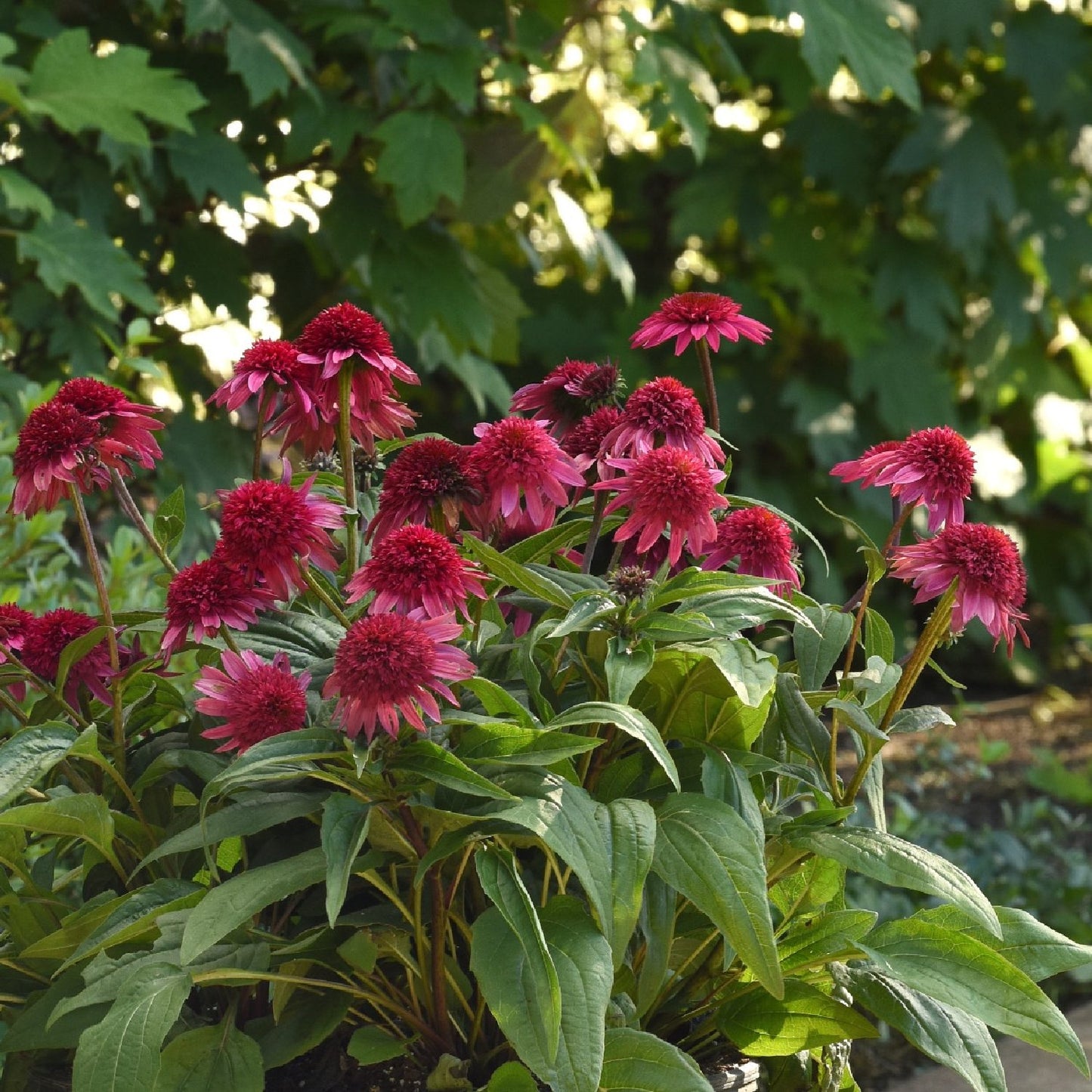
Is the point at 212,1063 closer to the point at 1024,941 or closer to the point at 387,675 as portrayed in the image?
the point at 387,675

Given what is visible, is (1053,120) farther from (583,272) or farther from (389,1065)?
(389,1065)

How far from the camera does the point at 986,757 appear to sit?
271 centimetres

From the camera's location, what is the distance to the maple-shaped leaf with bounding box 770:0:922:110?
2285 millimetres

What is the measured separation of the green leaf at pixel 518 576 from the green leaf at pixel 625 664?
52 millimetres

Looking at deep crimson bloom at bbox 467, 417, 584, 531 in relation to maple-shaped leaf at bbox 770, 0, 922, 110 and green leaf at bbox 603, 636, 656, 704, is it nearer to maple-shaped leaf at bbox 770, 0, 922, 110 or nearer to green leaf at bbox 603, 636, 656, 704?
green leaf at bbox 603, 636, 656, 704

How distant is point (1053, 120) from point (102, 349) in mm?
2939

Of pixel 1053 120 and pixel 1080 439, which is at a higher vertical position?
pixel 1053 120

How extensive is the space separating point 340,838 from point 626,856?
0.19m

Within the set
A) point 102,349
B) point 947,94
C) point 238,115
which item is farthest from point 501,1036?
point 947,94

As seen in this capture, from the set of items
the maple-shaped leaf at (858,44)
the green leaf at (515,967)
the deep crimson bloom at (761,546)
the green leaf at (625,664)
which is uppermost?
the maple-shaped leaf at (858,44)

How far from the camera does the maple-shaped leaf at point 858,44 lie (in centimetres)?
229

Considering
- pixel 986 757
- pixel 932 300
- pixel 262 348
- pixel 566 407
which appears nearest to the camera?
pixel 262 348

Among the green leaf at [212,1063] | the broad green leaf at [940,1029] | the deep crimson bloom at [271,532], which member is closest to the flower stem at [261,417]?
the deep crimson bloom at [271,532]

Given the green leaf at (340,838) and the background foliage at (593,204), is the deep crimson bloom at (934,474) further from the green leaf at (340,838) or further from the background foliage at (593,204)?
the background foliage at (593,204)
